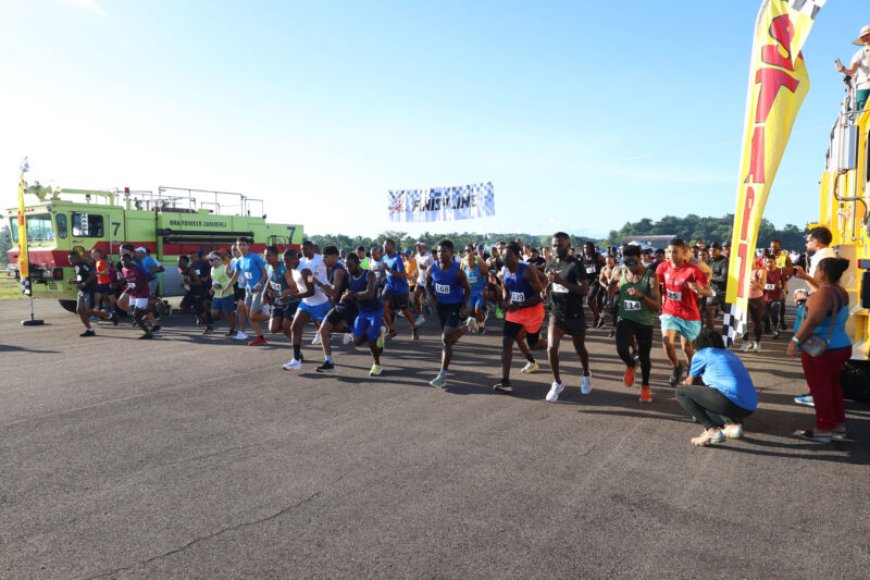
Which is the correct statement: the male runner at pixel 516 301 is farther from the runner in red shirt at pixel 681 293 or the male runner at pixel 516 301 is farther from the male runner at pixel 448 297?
the runner in red shirt at pixel 681 293

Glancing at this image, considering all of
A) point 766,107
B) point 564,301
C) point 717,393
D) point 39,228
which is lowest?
point 717,393

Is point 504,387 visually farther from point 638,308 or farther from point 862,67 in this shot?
point 862,67

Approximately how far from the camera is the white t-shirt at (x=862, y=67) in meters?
6.27

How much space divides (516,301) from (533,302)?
219 millimetres

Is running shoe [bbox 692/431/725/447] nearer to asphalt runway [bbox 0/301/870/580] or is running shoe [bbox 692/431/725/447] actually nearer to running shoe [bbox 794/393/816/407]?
asphalt runway [bbox 0/301/870/580]

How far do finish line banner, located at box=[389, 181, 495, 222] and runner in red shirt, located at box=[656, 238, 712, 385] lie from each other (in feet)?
51.6

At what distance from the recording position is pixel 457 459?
466cm

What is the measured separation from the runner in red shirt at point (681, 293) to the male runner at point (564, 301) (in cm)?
111

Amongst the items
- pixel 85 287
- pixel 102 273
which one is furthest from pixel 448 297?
pixel 102 273

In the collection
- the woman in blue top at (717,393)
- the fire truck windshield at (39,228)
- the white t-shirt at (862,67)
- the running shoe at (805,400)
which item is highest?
the white t-shirt at (862,67)

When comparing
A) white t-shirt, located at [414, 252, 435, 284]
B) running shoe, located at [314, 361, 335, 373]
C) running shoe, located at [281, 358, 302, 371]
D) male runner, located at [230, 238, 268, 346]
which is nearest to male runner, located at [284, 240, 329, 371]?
running shoe, located at [281, 358, 302, 371]

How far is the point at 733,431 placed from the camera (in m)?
5.14

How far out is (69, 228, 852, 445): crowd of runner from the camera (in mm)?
5336

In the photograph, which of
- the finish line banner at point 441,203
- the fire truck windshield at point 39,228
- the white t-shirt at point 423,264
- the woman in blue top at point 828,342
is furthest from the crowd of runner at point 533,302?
the finish line banner at point 441,203
